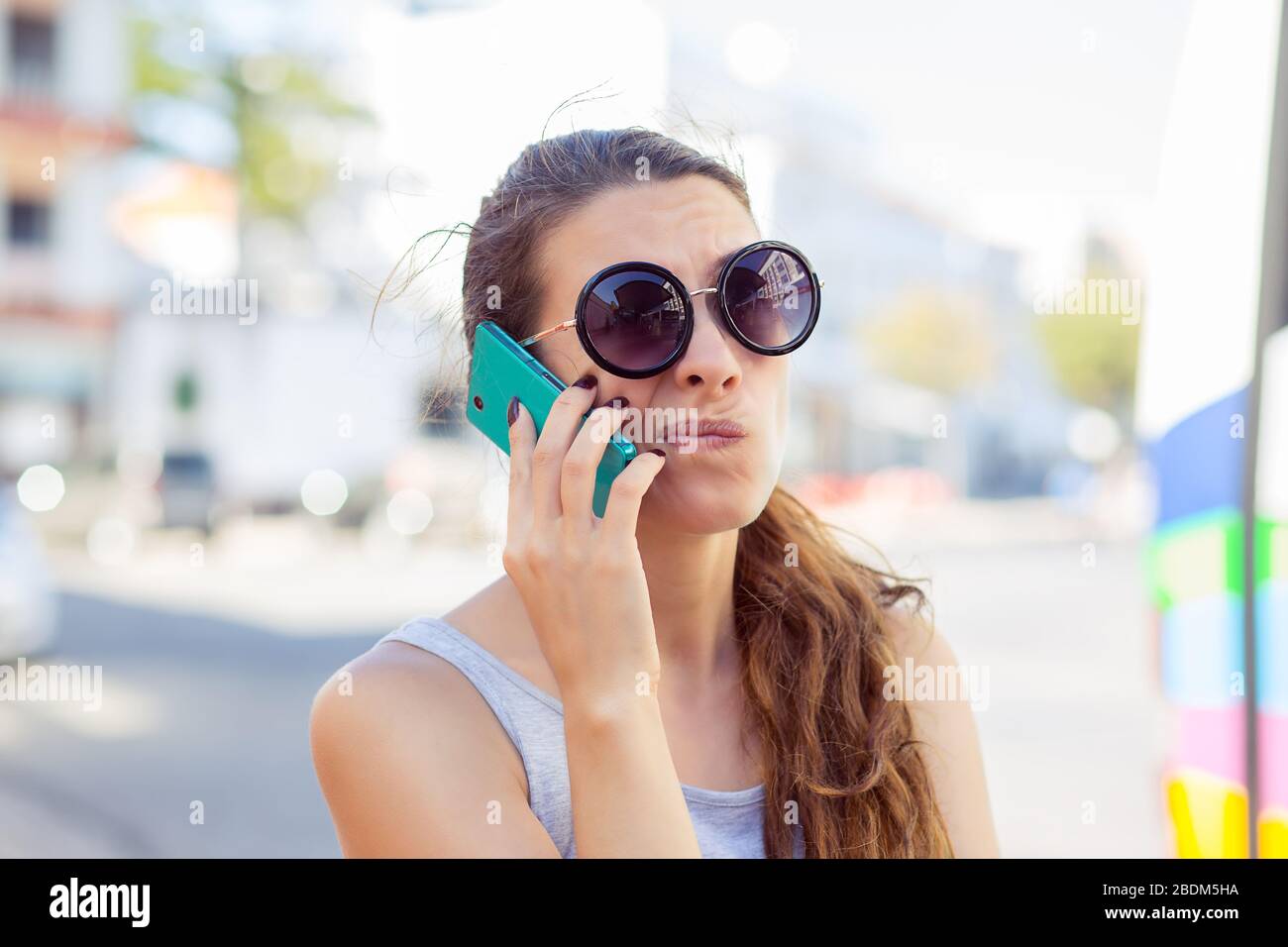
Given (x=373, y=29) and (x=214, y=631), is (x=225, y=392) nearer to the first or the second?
(x=373, y=29)

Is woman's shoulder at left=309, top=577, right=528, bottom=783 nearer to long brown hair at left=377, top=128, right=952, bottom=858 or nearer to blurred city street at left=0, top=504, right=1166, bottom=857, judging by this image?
long brown hair at left=377, top=128, right=952, bottom=858

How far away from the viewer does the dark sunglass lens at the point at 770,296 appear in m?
1.67

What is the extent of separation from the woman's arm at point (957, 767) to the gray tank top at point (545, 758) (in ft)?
0.96

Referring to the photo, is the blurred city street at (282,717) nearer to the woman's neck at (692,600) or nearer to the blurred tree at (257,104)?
the woman's neck at (692,600)

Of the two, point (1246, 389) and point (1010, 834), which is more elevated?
point (1246, 389)

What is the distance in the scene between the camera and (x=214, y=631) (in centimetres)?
1170

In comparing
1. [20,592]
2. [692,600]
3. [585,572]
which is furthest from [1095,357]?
[585,572]

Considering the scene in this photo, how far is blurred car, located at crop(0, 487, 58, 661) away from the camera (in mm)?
9102

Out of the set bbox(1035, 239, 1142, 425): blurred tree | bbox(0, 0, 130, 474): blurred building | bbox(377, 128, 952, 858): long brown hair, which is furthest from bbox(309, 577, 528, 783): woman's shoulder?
bbox(1035, 239, 1142, 425): blurred tree

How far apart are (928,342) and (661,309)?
38230mm

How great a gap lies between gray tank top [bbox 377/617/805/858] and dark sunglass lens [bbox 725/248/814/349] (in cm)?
64
